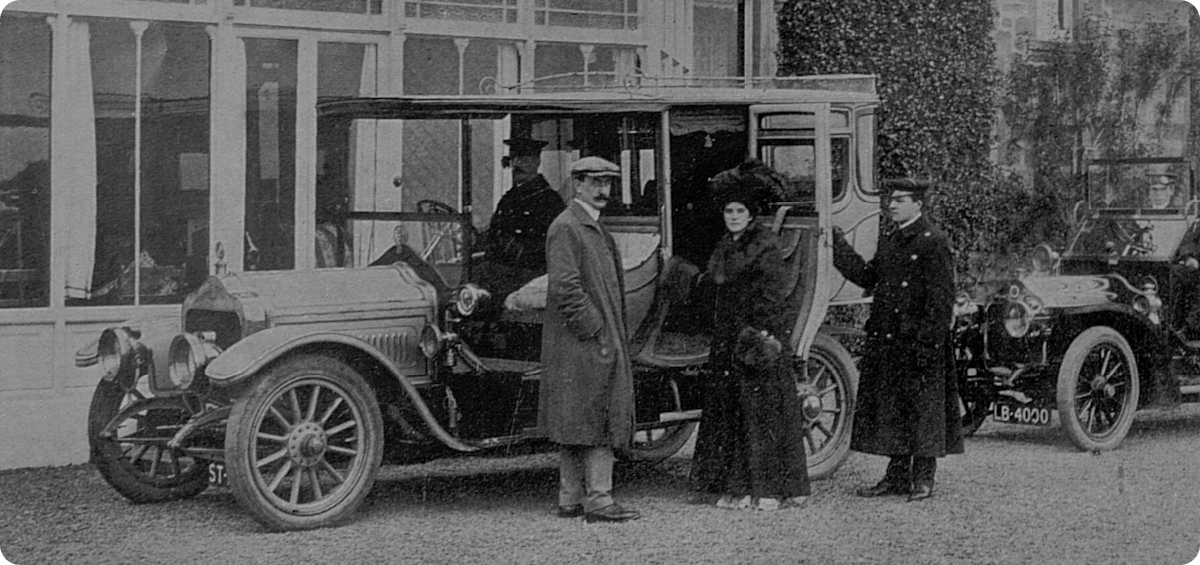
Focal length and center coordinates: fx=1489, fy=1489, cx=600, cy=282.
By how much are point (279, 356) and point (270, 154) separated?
348 centimetres

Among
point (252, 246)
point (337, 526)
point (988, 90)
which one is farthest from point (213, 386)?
point (988, 90)

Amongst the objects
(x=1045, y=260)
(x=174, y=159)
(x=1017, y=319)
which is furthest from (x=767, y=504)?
(x=174, y=159)

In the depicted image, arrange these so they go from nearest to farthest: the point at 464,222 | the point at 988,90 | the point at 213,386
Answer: the point at 213,386 < the point at 464,222 < the point at 988,90

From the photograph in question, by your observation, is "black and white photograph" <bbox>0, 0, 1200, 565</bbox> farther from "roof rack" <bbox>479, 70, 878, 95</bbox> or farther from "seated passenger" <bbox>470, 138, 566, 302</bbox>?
"roof rack" <bbox>479, 70, 878, 95</bbox>

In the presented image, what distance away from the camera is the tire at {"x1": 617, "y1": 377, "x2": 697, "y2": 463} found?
776 cm

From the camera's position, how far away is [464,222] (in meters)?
7.14

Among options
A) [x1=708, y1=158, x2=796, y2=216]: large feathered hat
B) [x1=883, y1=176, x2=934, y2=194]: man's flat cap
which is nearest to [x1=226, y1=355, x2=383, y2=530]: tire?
[x1=708, y1=158, x2=796, y2=216]: large feathered hat

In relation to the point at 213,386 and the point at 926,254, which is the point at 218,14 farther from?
the point at 926,254

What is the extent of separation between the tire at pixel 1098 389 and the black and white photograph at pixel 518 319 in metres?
0.03

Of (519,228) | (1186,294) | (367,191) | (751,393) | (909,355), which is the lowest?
(751,393)

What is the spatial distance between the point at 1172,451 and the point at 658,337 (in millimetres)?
3513

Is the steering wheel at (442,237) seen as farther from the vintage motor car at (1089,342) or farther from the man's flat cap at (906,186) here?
the vintage motor car at (1089,342)

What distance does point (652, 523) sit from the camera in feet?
22.4

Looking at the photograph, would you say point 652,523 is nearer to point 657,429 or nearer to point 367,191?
point 657,429
